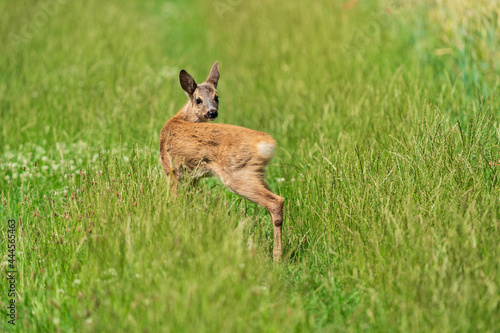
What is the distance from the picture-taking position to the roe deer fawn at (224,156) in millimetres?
4562

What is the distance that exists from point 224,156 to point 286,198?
918 millimetres

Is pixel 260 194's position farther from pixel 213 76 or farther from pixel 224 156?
pixel 213 76

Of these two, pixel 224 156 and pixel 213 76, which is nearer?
pixel 224 156

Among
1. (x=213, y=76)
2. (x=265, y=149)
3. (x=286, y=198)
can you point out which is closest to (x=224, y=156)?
(x=265, y=149)

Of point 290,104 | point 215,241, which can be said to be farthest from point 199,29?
point 215,241

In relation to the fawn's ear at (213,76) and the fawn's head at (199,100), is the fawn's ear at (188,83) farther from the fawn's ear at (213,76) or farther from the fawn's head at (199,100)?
the fawn's ear at (213,76)

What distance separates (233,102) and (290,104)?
3.51 ft

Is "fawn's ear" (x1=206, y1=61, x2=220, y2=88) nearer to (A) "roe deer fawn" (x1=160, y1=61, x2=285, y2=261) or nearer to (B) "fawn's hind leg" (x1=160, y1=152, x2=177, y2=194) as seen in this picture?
(A) "roe deer fawn" (x1=160, y1=61, x2=285, y2=261)

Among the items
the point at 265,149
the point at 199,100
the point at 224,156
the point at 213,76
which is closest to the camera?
the point at 265,149

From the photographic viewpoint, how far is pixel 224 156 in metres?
4.65

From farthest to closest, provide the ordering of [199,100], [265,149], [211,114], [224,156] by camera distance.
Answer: [199,100], [211,114], [224,156], [265,149]

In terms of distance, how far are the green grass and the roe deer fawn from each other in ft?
0.62

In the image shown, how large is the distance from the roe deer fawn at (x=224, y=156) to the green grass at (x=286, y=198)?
188mm

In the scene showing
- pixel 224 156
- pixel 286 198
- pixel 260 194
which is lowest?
pixel 286 198
